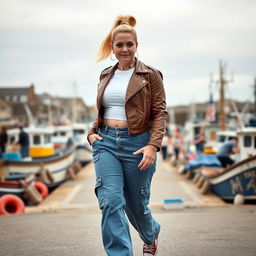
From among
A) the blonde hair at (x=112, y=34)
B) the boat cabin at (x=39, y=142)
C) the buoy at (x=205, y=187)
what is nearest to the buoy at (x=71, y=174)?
the boat cabin at (x=39, y=142)

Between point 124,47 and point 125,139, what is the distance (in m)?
0.79

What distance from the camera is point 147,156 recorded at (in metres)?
3.91

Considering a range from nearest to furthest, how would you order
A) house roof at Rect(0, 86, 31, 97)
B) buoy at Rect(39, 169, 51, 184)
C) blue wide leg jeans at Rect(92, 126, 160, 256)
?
1. blue wide leg jeans at Rect(92, 126, 160, 256)
2. buoy at Rect(39, 169, 51, 184)
3. house roof at Rect(0, 86, 31, 97)

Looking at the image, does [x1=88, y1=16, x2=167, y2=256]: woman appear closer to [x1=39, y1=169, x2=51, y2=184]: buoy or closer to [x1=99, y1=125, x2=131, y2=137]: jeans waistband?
[x1=99, y1=125, x2=131, y2=137]: jeans waistband

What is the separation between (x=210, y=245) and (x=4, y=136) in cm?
1931

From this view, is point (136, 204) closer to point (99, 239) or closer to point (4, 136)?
point (99, 239)

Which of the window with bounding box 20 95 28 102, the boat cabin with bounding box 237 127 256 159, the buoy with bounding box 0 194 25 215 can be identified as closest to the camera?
the buoy with bounding box 0 194 25 215

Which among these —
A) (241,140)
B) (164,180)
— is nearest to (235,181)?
(241,140)

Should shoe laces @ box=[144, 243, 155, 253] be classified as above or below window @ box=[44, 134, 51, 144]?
above

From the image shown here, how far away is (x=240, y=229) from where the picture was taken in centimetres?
641

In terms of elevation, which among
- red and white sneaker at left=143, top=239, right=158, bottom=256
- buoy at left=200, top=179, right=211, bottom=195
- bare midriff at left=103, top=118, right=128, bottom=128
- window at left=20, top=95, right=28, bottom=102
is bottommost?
buoy at left=200, top=179, right=211, bottom=195

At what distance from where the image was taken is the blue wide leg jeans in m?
3.85

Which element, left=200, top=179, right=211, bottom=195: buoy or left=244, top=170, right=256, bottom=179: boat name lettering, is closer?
left=244, top=170, right=256, bottom=179: boat name lettering

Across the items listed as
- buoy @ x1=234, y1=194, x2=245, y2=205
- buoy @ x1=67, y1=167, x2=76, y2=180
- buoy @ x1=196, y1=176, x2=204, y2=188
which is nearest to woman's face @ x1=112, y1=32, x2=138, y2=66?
buoy @ x1=234, y1=194, x2=245, y2=205
